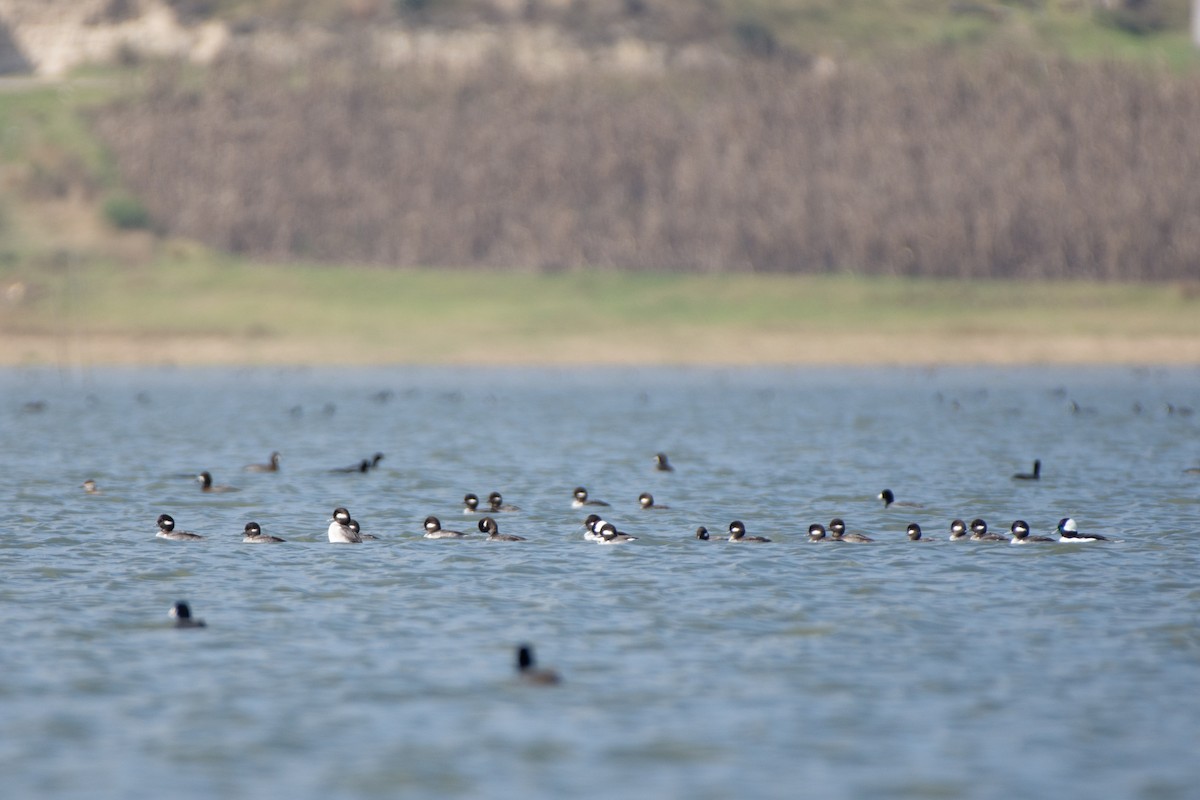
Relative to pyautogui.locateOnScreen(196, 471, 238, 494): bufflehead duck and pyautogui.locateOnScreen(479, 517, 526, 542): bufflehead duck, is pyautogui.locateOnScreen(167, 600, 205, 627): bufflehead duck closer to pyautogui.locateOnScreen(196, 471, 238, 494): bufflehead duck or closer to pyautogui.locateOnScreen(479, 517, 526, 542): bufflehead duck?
pyautogui.locateOnScreen(479, 517, 526, 542): bufflehead duck

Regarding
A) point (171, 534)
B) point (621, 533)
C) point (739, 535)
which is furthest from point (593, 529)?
point (171, 534)

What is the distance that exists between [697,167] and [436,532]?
59.4 m

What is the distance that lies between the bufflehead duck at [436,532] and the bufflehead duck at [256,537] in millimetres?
2232

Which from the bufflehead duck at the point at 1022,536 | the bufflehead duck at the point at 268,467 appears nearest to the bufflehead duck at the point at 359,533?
the bufflehead duck at the point at 1022,536

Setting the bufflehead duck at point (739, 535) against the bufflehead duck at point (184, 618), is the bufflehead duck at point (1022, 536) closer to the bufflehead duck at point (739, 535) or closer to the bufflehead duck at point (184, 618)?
the bufflehead duck at point (739, 535)

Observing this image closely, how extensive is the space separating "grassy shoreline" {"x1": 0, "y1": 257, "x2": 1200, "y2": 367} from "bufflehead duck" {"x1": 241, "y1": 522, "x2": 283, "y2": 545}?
3781 centimetres

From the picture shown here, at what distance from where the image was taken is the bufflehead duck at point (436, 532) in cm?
2792

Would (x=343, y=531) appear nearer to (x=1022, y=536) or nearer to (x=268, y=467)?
(x=1022, y=536)

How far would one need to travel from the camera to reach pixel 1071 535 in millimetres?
26391

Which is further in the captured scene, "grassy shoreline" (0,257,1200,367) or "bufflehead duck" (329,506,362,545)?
"grassy shoreline" (0,257,1200,367)

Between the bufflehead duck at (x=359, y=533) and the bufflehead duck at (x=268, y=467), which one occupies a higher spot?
the bufflehead duck at (x=268, y=467)

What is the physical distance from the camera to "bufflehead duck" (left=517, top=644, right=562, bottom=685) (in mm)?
17344

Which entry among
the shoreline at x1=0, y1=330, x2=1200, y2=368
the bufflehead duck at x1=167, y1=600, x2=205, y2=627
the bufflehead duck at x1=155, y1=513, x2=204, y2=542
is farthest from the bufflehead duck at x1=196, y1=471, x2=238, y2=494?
the shoreline at x1=0, y1=330, x2=1200, y2=368

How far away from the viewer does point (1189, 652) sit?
1859cm
